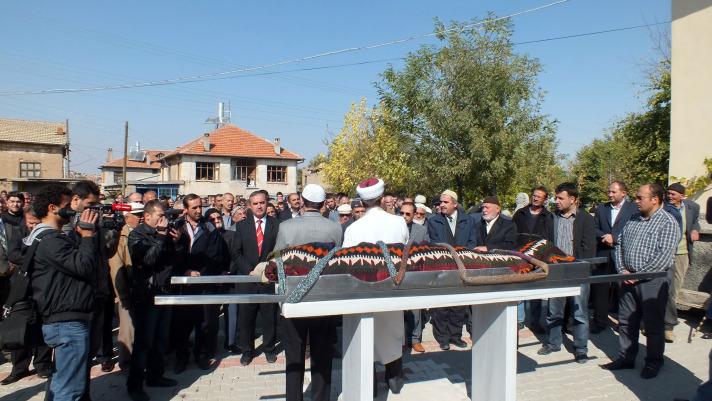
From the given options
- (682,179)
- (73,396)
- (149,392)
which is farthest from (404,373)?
(682,179)

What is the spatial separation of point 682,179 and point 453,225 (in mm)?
4545

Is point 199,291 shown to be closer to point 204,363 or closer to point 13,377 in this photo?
point 204,363

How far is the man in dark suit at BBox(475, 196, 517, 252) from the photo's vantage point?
5785mm

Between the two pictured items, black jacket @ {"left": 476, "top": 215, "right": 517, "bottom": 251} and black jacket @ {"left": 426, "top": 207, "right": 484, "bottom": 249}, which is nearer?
black jacket @ {"left": 476, "top": 215, "right": 517, "bottom": 251}

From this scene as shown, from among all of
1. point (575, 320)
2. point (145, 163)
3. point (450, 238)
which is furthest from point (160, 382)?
point (145, 163)

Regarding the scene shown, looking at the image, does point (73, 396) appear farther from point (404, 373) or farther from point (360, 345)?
point (404, 373)

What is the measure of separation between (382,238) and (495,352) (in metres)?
1.29

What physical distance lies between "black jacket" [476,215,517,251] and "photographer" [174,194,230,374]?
3.28 metres

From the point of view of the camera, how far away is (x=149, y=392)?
15.3 ft

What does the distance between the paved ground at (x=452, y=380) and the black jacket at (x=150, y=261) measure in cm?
103

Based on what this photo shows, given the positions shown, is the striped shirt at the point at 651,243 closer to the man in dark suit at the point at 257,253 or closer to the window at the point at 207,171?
the man in dark suit at the point at 257,253

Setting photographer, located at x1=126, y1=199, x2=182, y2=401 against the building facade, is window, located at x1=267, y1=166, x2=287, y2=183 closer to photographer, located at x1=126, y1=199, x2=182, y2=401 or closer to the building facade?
the building facade

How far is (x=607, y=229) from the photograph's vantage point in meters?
6.75

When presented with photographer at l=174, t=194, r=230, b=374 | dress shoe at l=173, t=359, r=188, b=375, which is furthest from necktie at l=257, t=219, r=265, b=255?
dress shoe at l=173, t=359, r=188, b=375
